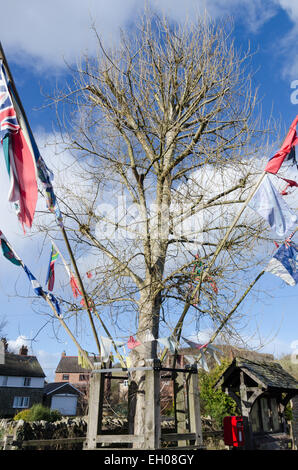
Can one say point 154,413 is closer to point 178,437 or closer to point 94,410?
point 178,437

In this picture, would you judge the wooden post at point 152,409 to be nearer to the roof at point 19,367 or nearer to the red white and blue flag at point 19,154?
the red white and blue flag at point 19,154

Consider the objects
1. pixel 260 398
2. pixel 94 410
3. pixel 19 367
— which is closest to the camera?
pixel 94 410

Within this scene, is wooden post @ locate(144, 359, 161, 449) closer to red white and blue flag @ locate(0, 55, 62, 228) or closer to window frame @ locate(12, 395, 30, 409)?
red white and blue flag @ locate(0, 55, 62, 228)

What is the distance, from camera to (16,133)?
3.96 m

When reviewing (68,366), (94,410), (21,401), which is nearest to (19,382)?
(21,401)

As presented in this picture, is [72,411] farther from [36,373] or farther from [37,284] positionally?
[37,284]

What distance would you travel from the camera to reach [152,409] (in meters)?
4.35

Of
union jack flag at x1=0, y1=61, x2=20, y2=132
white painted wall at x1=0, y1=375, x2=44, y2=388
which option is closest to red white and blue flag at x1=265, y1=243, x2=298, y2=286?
union jack flag at x1=0, y1=61, x2=20, y2=132

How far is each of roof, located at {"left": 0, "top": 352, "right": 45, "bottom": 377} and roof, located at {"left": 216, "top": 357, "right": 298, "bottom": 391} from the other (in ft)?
94.3

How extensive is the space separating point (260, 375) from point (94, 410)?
7.19 meters

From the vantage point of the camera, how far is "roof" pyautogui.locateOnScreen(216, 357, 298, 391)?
33.3 ft

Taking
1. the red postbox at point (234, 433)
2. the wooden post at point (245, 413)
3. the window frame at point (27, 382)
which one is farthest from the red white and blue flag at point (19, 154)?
the window frame at point (27, 382)
